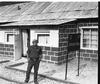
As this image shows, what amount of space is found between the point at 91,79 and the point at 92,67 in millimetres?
2294

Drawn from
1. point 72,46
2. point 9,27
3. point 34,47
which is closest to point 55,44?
point 72,46

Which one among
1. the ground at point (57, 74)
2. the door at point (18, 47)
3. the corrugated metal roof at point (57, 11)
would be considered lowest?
the ground at point (57, 74)

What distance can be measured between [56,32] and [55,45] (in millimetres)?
777

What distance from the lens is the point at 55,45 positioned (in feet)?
34.7

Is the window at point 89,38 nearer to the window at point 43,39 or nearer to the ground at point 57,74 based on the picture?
the ground at point 57,74

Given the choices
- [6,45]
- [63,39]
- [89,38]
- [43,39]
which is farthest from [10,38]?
[89,38]

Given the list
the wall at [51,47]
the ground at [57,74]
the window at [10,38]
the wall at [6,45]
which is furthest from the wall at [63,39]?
the window at [10,38]

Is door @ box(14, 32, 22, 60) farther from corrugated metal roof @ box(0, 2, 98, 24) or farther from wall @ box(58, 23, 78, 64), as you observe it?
wall @ box(58, 23, 78, 64)

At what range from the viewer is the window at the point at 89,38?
11.3 metres

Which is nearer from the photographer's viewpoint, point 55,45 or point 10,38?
point 55,45

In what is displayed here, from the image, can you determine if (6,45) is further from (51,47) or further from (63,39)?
(63,39)

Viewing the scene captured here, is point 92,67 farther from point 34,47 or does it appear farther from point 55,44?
point 34,47

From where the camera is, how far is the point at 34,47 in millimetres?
7051

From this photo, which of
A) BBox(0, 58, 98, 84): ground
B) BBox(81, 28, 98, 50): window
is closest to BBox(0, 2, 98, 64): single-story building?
BBox(81, 28, 98, 50): window
